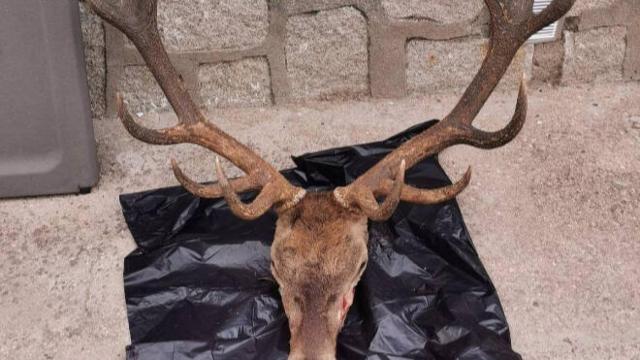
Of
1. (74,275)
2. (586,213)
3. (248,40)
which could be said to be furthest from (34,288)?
(586,213)

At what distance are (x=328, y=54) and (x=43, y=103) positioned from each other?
144 centimetres

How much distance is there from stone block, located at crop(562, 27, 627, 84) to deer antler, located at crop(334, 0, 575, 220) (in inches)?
57.9

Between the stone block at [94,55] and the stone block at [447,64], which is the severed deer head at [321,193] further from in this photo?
the stone block at [447,64]

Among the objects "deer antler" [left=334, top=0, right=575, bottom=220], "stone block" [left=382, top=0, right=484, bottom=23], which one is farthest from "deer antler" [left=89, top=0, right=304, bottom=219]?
"stone block" [left=382, top=0, right=484, bottom=23]

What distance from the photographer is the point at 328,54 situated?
400 cm

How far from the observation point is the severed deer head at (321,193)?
2.44 metres

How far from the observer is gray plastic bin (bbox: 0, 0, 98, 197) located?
3227 millimetres

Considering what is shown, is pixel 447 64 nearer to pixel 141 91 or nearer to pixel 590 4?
pixel 590 4

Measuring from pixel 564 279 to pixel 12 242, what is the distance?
2292mm

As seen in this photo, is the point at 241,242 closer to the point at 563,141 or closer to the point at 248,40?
the point at 248,40

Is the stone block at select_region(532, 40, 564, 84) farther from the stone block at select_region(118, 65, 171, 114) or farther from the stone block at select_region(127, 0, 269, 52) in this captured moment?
the stone block at select_region(118, 65, 171, 114)

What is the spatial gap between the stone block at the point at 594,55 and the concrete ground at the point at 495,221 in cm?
8

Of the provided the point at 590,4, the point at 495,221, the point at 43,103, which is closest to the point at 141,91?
the point at 43,103

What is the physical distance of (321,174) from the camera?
3.49m
